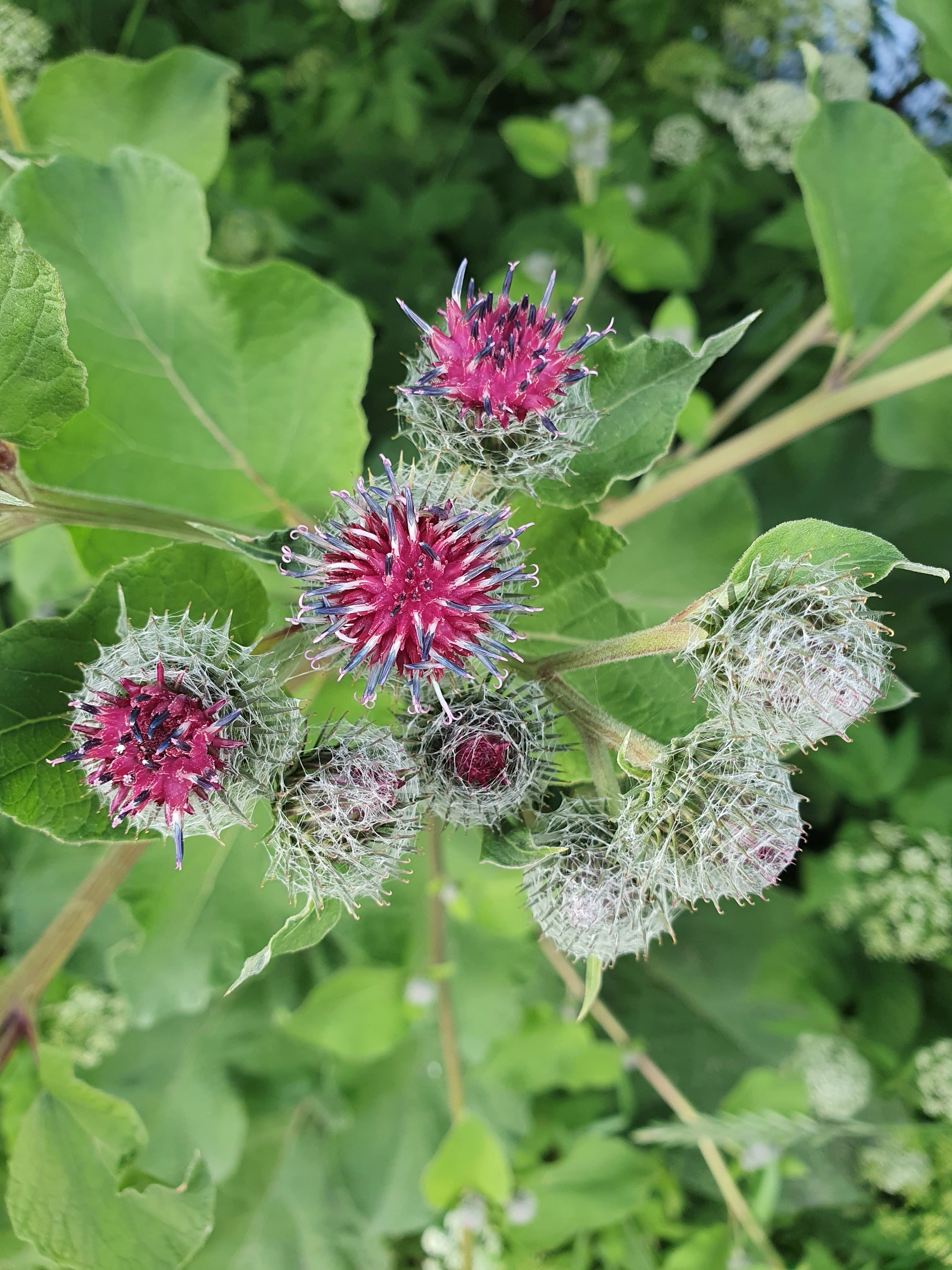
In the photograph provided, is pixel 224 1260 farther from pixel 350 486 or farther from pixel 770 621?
pixel 770 621

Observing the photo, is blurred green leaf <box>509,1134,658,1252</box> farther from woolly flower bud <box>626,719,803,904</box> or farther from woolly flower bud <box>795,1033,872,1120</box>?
woolly flower bud <box>626,719,803,904</box>

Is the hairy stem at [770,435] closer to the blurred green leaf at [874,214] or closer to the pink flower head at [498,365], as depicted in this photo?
the blurred green leaf at [874,214]

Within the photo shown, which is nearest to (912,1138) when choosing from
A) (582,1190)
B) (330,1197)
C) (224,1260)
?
(582,1190)

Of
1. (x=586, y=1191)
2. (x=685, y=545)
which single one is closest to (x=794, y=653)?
(x=685, y=545)

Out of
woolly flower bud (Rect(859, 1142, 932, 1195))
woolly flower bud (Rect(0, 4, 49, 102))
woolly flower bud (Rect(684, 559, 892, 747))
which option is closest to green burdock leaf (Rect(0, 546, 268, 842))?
woolly flower bud (Rect(684, 559, 892, 747))

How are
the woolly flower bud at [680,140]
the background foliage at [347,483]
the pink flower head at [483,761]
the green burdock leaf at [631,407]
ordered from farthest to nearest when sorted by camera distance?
the woolly flower bud at [680,140] < the background foliage at [347,483] < the green burdock leaf at [631,407] < the pink flower head at [483,761]

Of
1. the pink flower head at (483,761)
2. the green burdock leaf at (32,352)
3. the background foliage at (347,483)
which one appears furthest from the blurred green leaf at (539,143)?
the pink flower head at (483,761)
